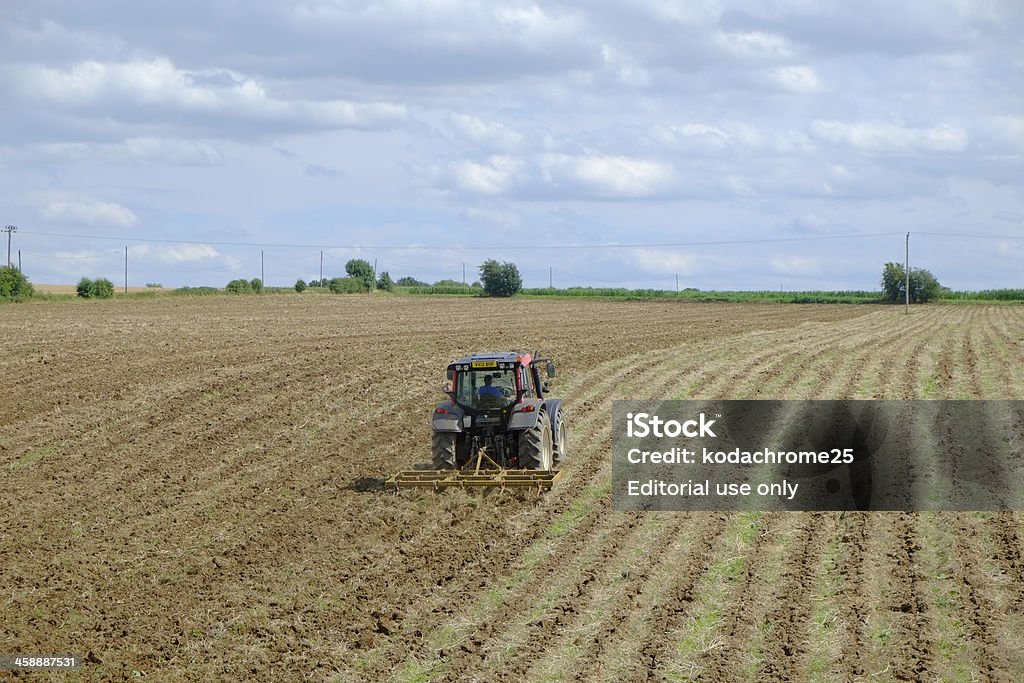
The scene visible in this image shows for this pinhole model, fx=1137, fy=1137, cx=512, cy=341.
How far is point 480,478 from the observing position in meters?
15.7

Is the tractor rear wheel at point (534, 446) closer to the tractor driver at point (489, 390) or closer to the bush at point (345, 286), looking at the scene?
the tractor driver at point (489, 390)

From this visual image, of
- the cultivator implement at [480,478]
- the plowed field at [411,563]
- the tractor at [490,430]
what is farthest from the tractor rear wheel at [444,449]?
the plowed field at [411,563]

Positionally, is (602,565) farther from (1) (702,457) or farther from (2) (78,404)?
(2) (78,404)

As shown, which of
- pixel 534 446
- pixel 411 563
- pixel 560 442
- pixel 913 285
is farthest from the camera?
pixel 913 285

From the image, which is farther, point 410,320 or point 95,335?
point 410,320

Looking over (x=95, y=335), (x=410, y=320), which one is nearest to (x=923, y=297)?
(x=410, y=320)

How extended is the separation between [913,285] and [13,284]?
64.7m

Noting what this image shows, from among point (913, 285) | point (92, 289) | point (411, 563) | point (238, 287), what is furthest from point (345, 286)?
point (411, 563)

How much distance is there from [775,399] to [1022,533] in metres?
10.8

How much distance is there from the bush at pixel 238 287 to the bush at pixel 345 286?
24.1 feet

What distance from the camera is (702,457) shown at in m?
18.0

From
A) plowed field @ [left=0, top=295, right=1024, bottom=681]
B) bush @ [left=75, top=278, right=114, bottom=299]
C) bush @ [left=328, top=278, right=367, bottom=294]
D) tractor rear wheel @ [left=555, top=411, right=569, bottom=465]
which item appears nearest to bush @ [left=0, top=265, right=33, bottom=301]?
bush @ [left=75, top=278, right=114, bottom=299]

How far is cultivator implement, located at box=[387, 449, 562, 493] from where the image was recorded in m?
15.6

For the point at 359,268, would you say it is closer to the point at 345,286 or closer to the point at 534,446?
the point at 345,286
